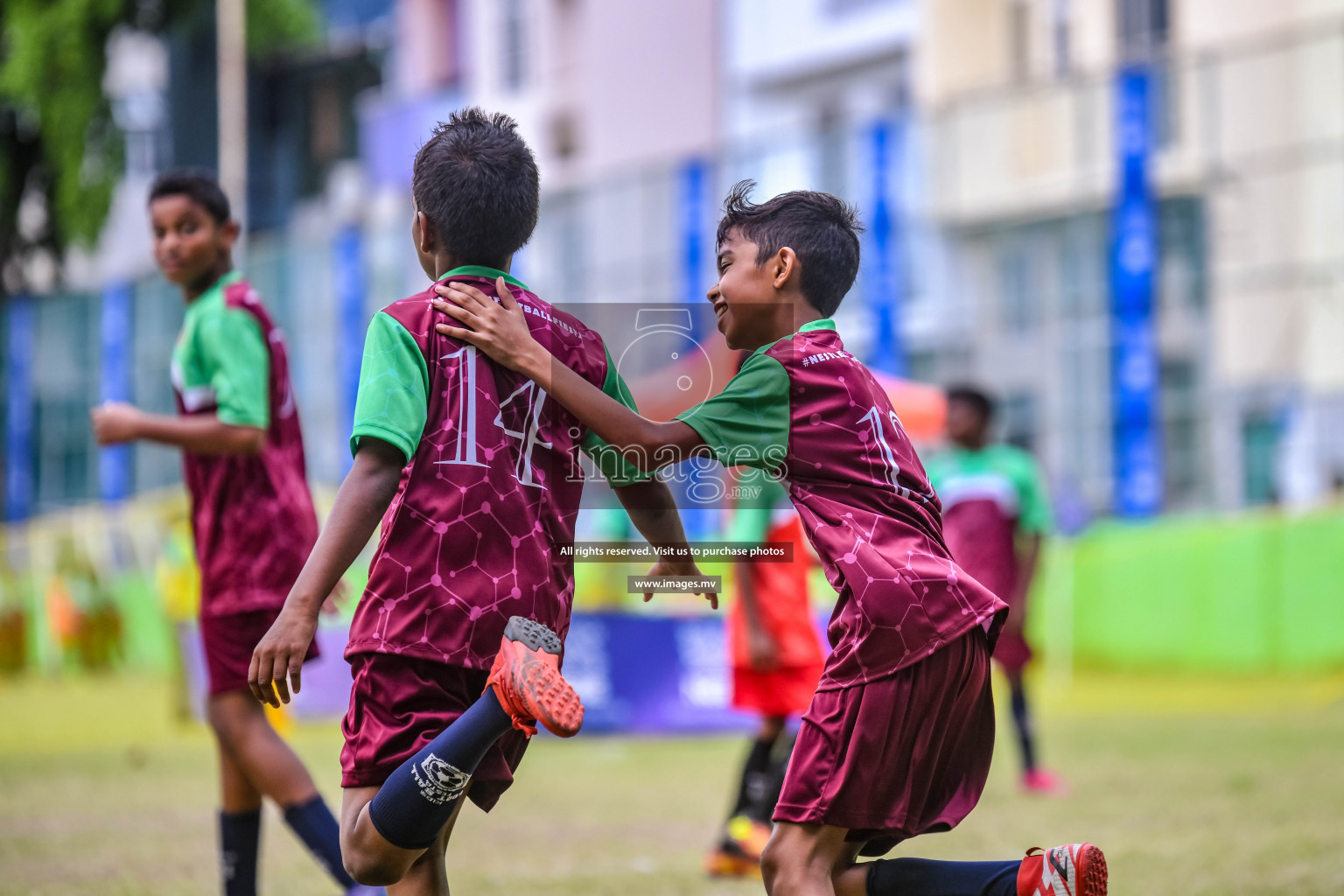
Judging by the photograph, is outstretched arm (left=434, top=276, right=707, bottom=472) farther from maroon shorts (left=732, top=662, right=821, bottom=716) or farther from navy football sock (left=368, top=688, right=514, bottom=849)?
maroon shorts (left=732, top=662, right=821, bottom=716)

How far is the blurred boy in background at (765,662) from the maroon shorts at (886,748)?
8.34 ft

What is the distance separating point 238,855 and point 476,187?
7.26ft

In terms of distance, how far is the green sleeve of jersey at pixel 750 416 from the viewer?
310 cm

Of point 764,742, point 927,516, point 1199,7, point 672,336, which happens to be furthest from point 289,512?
point 1199,7

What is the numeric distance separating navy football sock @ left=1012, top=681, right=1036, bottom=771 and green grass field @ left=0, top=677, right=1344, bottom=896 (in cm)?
20

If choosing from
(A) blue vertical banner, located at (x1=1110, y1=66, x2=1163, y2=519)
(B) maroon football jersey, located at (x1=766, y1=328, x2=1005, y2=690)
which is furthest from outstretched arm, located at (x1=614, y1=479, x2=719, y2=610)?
(A) blue vertical banner, located at (x1=1110, y1=66, x2=1163, y2=519)

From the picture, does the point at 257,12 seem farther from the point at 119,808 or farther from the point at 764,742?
the point at 764,742

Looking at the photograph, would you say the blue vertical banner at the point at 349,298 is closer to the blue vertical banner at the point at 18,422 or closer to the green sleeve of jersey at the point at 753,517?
the blue vertical banner at the point at 18,422

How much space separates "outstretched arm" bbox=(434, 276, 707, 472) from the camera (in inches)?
121

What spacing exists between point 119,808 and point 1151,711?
7.82 m

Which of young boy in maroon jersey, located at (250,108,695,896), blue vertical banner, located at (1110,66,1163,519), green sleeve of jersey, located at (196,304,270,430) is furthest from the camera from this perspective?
blue vertical banner, located at (1110,66,1163,519)

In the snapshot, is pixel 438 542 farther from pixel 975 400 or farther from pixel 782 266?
pixel 975 400

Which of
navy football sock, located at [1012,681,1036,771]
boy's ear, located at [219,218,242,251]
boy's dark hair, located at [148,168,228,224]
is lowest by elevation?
navy football sock, located at [1012,681,1036,771]

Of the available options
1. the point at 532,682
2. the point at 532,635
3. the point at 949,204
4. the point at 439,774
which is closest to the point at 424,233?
the point at 532,635
